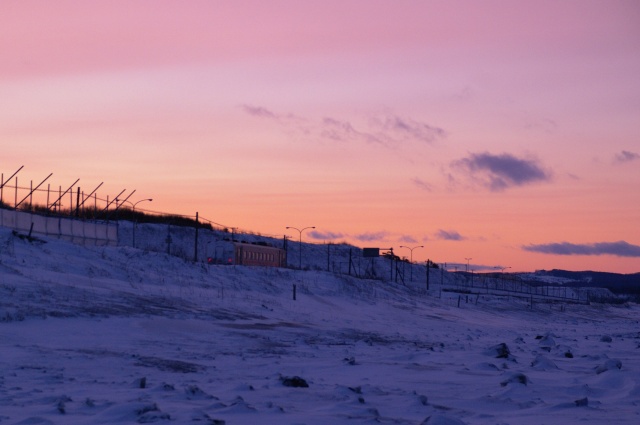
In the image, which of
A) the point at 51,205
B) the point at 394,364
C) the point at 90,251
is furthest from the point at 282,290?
the point at 394,364

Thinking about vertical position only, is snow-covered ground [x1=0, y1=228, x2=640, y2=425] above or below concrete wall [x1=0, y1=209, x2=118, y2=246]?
below

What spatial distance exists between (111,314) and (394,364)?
320 inches

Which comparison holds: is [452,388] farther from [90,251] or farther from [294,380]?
[90,251]

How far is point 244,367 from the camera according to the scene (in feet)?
48.3

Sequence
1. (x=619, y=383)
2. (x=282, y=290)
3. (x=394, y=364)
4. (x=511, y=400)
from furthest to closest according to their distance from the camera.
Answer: (x=282, y=290) < (x=394, y=364) < (x=619, y=383) < (x=511, y=400)

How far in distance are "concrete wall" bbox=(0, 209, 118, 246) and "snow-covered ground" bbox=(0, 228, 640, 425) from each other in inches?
584

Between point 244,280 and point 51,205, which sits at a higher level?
point 51,205

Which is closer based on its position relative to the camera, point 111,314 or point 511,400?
point 511,400

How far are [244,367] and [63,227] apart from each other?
38615mm

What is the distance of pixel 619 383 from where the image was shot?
520 inches

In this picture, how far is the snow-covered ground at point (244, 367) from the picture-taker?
9844mm

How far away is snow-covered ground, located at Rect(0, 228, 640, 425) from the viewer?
9.84m

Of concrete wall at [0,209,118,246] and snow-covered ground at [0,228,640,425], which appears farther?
concrete wall at [0,209,118,246]

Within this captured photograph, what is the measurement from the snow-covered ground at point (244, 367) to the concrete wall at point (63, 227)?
14829mm
